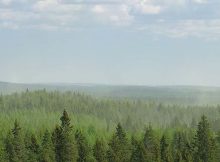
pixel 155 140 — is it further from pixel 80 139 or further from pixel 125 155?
pixel 80 139

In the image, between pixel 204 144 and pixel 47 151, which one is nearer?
pixel 204 144

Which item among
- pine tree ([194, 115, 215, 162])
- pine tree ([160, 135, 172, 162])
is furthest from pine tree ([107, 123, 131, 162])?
pine tree ([194, 115, 215, 162])

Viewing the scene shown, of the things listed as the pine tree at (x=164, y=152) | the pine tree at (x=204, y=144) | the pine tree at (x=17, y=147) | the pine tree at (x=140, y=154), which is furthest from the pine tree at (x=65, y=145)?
the pine tree at (x=204, y=144)

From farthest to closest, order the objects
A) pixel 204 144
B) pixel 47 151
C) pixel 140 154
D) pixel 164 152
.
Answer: pixel 164 152
pixel 47 151
pixel 204 144
pixel 140 154

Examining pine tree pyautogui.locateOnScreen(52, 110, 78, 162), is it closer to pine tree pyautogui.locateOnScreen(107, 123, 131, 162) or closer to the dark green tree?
pine tree pyautogui.locateOnScreen(107, 123, 131, 162)

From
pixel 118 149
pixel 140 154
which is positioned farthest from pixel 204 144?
pixel 118 149

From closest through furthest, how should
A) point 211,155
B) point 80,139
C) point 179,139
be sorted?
1. point 211,155
2. point 80,139
3. point 179,139

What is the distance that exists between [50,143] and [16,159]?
8.77m

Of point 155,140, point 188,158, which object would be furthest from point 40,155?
point 188,158

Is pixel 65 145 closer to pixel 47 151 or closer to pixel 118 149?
pixel 47 151

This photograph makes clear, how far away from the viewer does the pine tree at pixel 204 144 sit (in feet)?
410

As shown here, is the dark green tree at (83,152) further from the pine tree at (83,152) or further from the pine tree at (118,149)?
the pine tree at (118,149)

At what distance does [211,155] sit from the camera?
411ft

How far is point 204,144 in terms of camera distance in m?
126
